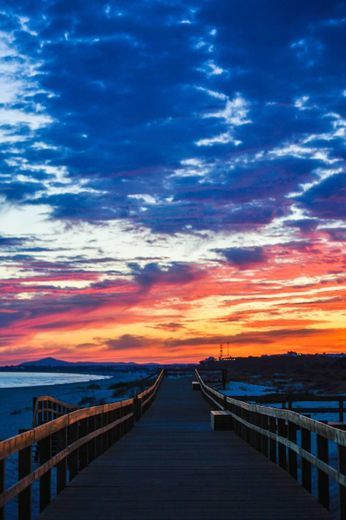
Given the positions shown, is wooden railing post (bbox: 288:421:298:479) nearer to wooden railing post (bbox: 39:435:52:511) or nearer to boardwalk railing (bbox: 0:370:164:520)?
boardwalk railing (bbox: 0:370:164:520)

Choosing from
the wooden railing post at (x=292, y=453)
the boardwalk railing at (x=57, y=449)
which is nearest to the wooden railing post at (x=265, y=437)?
the wooden railing post at (x=292, y=453)

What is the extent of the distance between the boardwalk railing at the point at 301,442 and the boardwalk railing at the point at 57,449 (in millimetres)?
2804

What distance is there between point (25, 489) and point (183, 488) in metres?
3.04

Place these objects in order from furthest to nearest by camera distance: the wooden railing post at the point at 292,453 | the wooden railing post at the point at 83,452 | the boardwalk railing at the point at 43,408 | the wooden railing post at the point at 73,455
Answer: the boardwalk railing at the point at 43,408 → the wooden railing post at the point at 83,452 → the wooden railing post at the point at 73,455 → the wooden railing post at the point at 292,453

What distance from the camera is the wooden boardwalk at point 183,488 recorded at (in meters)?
7.91

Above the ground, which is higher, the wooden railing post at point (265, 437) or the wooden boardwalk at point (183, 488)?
the wooden railing post at point (265, 437)

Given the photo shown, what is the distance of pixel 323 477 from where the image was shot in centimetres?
816

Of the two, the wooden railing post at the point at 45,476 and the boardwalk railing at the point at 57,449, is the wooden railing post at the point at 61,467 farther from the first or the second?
the wooden railing post at the point at 45,476

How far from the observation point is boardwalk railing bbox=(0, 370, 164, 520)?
21.1ft

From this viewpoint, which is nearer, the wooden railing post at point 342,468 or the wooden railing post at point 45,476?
the wooden railing post at point 342,468

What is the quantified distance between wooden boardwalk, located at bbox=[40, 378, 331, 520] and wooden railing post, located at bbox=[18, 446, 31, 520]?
503 mm

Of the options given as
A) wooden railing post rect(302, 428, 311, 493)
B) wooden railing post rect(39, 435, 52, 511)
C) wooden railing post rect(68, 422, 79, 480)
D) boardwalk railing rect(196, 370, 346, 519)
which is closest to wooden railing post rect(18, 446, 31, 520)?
wooden railing post rect(39, 435, 52, 511)

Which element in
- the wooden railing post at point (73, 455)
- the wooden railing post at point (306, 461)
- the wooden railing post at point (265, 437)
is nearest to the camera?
the wooden railing post at point (306, 461)

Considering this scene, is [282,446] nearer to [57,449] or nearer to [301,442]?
[301,442]
